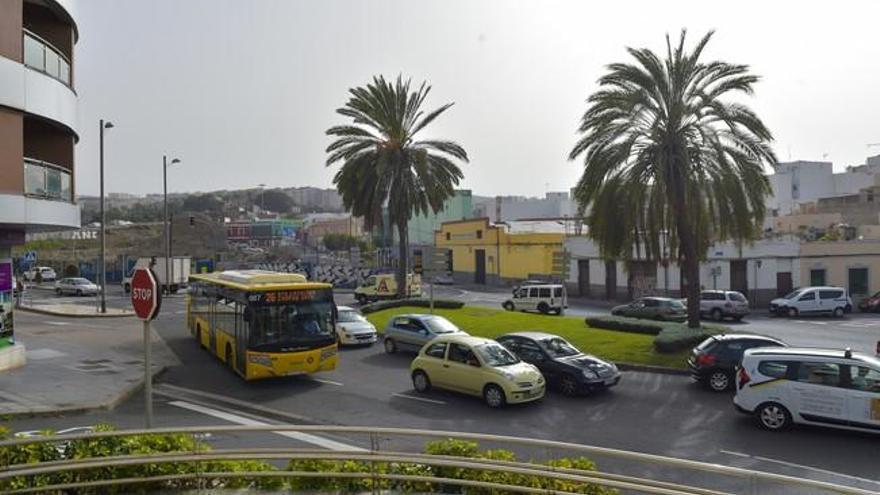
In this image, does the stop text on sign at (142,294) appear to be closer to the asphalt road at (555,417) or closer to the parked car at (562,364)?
the asphalt road at (555,417)

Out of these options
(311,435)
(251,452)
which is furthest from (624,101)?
(251,452)

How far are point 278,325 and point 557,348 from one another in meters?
7.26

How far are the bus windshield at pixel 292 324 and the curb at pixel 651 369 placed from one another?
863cm

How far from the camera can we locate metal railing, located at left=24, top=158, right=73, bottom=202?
59.7 feet

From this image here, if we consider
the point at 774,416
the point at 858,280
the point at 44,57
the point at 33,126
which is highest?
the point at 44,57

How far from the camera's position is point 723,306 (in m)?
36.8

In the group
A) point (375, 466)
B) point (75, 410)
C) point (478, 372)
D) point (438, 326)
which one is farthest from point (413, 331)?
point (375, 466)

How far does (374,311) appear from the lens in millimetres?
35625

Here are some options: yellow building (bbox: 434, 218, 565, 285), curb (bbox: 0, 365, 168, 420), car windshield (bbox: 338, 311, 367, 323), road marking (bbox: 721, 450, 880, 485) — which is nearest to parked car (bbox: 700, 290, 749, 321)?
car windshield (bbox: 338, 311, 367, 323)

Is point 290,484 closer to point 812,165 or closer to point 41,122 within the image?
point 41,122

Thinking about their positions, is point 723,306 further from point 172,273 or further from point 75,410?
point 172,273

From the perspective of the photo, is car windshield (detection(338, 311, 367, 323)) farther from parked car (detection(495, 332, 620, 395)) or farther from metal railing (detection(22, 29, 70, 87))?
metal railing (detection(22, 29, 70, 87))

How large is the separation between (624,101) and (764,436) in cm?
1316

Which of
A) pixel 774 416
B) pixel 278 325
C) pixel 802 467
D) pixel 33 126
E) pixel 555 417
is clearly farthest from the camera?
pixel 33 126
